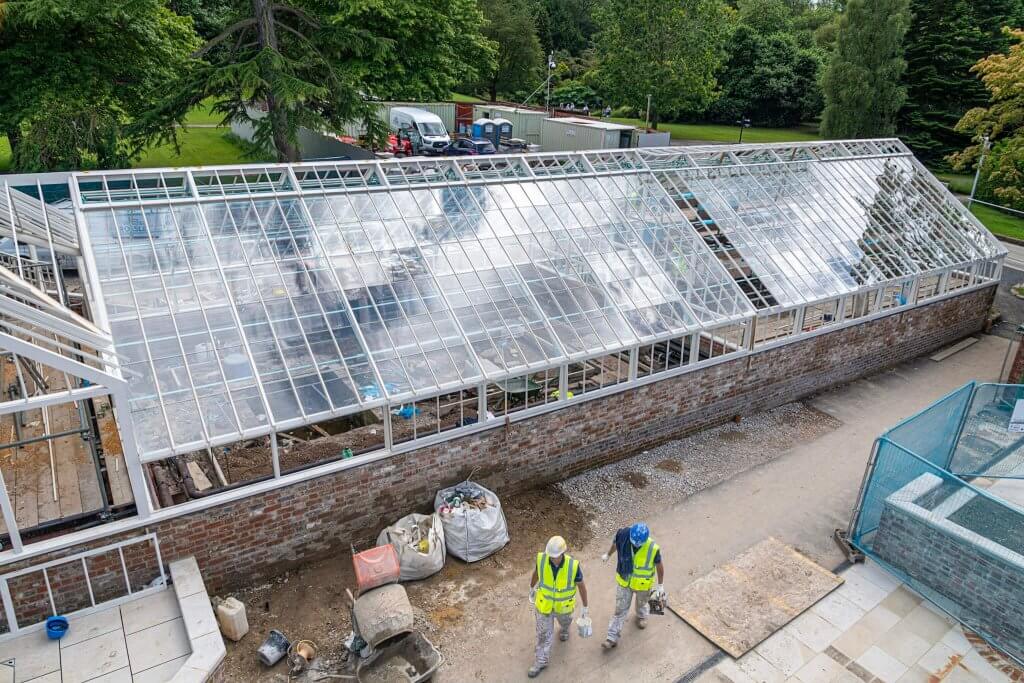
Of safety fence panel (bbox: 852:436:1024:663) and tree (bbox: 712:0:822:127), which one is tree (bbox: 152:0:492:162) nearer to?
safety fence panel (bbox: 852:436:1024:663)

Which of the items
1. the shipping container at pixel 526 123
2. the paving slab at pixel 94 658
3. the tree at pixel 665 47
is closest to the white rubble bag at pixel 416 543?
the paving slab at pixel 94 658

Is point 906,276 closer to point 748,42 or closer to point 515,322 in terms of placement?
point 515,322

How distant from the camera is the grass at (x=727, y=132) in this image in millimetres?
52156

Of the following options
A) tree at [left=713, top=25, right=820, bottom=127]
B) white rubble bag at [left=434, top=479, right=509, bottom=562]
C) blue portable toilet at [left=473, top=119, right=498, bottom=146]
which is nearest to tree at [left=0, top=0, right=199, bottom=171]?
white rubble bag at [left=434, top=479, right=509, bottom=562]

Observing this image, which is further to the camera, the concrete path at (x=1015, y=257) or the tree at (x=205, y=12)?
the tree at (x=205, y=12)

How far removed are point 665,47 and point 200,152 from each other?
3070 centimetres

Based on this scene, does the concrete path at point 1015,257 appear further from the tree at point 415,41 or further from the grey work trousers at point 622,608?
the grey work trousers at point 622,608

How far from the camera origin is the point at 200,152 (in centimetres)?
3562

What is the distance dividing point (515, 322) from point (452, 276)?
51.3 inches

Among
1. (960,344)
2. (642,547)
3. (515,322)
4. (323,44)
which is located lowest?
(960,344)

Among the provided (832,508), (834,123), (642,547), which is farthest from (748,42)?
(642,547)

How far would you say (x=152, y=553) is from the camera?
A: 7793mm

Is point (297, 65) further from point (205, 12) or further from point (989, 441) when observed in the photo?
point (205, 12)

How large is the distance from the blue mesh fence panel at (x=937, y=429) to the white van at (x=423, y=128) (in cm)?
2866
